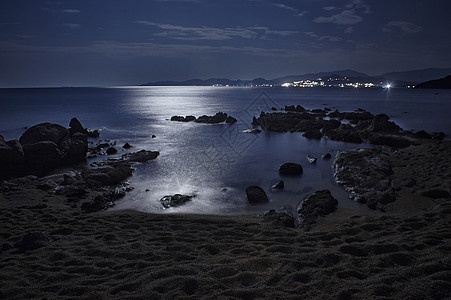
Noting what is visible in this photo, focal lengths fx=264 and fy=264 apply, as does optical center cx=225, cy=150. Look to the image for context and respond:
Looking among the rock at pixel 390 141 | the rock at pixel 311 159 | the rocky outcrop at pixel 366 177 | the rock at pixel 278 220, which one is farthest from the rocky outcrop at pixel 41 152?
the rock at pixel 390 141

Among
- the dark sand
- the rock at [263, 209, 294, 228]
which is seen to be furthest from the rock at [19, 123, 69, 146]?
the rock at [263, 209, 294, 228]

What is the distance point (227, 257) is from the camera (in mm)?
5895

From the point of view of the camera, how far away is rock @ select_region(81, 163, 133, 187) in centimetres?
1371

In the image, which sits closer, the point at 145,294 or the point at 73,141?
the point at 145,294

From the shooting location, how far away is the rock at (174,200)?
11.5 meters

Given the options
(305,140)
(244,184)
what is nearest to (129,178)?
(244,184)

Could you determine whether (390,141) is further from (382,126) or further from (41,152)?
(41,152)

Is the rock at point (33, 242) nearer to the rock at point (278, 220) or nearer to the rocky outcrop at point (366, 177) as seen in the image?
the rock at point (278, 220)

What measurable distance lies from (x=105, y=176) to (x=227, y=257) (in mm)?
10494

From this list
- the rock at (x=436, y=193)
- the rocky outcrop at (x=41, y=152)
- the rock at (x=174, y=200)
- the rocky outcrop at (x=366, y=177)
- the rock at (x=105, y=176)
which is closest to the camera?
the rock at (x=436, y=193)

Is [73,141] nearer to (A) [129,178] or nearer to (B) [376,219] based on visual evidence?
(A) [129,178]

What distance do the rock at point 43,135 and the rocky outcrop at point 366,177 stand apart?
19.6 metres

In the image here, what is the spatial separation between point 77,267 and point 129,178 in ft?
33.0

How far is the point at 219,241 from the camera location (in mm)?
7059
